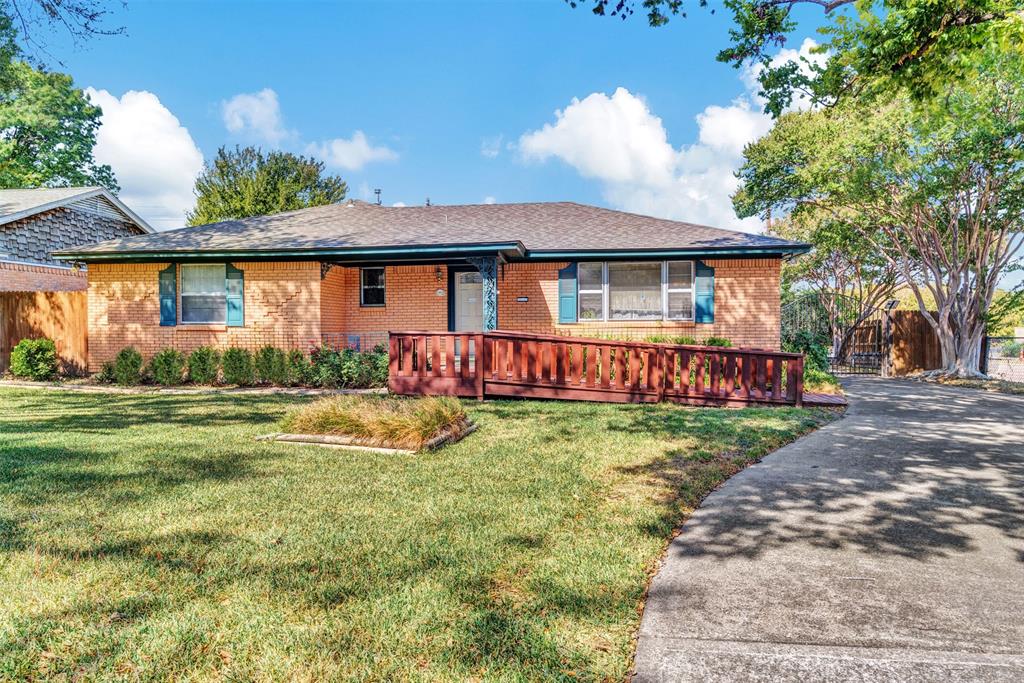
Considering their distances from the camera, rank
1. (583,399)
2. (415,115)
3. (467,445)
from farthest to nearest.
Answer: (415,115), (583,399), (467,445)

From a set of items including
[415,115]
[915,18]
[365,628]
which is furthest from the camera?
[415,115]

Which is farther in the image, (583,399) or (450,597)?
(583,399)

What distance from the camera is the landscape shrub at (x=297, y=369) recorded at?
12812 millimetres

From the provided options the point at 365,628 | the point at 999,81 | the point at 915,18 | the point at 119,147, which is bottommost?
the point at 365,628

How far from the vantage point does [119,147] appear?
113ft

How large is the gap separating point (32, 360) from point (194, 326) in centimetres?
386

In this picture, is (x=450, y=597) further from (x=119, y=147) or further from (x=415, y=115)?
(x=119, y=147)

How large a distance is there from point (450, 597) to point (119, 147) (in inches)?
1637

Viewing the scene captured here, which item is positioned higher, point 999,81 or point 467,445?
point 999,81

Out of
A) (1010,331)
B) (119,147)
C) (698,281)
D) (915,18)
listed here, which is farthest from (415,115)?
(1010,331)

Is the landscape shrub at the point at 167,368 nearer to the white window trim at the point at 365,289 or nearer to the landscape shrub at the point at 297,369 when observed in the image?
the landscape shrub at the point at 297,369

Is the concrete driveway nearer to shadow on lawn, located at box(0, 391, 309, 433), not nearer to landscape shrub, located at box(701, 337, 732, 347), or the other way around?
shadow on lawn, located at box(0, 391, 309, 433)

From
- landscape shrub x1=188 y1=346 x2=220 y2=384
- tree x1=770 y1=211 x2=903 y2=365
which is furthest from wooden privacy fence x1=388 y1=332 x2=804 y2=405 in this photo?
tree x1=770 y1=211 x2=903 y2=365

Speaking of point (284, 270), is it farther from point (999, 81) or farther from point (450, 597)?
point (999, 81)
